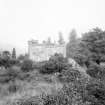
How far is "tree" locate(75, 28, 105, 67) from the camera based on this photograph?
40.5ft

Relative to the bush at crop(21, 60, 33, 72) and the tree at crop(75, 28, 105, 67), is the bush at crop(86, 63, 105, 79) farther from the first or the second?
the bush at crop(21, 60, 33, 72)

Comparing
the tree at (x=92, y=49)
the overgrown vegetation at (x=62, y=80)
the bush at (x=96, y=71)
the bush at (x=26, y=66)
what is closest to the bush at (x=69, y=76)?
the overgrown vegetation at (x=62, y=80)

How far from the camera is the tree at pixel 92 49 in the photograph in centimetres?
1236

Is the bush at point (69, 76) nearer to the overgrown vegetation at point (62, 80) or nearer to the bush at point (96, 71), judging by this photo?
the overgrown vegetation at point (62, 80)

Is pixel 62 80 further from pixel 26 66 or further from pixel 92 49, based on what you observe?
pixel 92 49

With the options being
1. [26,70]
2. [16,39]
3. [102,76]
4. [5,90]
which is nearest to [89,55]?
[102,76]

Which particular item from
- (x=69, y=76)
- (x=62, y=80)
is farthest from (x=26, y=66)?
(x=69, y=76)

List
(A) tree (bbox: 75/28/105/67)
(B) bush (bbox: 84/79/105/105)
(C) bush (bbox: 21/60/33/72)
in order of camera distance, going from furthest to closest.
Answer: (A) tree (bbox: 75/28/105/67) → (C) bush (bbox: 21/60/33/72) → (B) bush (bbox: 84/79/105/105)

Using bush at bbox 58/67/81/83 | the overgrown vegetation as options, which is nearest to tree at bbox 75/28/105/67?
the overgrown vegetation

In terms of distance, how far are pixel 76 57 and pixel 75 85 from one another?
5.59 meters

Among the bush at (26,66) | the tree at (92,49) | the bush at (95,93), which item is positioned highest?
the tree at (92,49)

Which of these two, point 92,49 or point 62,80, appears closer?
point 62,80

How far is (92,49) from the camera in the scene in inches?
518

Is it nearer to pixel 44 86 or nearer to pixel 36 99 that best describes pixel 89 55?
pixel 44 86
